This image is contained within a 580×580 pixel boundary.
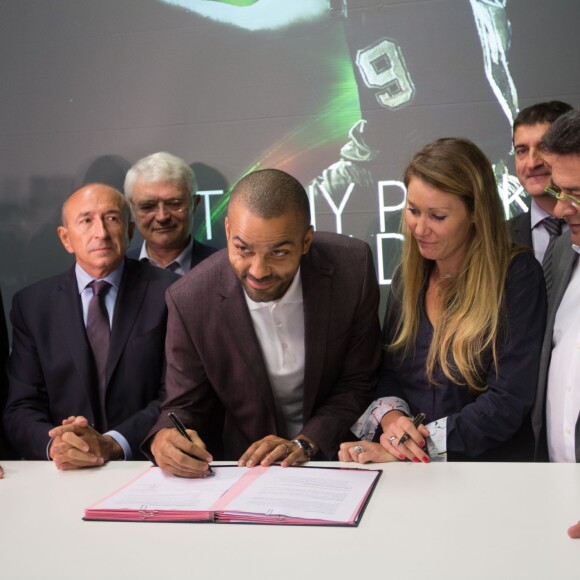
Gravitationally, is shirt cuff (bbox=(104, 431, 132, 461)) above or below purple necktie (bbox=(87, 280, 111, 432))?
below

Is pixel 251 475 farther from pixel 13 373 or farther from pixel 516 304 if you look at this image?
pixel 13 373

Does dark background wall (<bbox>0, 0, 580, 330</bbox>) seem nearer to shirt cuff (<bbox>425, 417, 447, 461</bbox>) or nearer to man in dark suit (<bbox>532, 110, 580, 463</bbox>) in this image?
man in dark suit (<bbox>532, 110, 580, 463</bbox>)

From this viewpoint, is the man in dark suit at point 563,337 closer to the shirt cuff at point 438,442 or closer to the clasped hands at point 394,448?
the shirt cuff at point 438,442

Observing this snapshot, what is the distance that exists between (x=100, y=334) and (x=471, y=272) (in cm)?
136

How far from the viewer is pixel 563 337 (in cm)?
222

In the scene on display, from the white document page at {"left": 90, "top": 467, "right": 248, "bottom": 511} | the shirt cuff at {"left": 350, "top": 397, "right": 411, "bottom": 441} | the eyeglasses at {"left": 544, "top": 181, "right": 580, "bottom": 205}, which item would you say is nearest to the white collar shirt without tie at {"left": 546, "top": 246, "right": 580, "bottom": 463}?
the eyeglasses at {"left": 544, "top": 181, "right": 580, "bottom": 205}

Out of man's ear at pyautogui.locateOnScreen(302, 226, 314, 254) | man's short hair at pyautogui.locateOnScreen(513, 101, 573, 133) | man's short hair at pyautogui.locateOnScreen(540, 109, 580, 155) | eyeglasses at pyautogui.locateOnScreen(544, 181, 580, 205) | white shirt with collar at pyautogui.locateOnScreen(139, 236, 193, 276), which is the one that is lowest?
white shirt with collar at pyautogui.locateOnScreen(139, 236, 193, 276)

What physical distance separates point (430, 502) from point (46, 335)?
167cm

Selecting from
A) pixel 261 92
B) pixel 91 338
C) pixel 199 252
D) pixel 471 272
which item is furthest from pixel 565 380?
pixel 261 92

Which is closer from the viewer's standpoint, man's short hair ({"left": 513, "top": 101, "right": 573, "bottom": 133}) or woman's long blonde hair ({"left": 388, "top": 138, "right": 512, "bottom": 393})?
woman's long blonde hair ({"left": 388, "top": 138, "right": 512, "bottom": 393})

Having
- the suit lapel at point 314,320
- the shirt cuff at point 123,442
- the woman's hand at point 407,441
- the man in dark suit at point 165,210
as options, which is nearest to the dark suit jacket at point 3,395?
the shirt cuff at point 123,442

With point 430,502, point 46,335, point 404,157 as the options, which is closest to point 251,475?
point 430,502

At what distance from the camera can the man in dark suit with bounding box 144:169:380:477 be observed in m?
2.40

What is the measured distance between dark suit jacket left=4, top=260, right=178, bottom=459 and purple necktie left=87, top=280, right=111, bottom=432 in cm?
3
